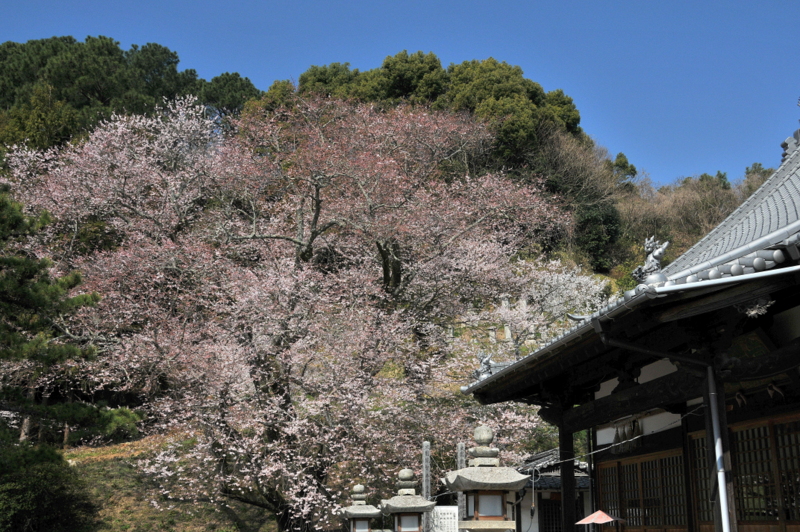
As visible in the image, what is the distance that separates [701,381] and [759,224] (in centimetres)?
138

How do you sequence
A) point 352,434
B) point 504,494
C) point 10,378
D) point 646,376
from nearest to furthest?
point 504,494 → point 646,376 → point 352,434 → point 10,378

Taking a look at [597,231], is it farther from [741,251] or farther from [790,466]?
[741,251]

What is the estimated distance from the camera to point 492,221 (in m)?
20.9

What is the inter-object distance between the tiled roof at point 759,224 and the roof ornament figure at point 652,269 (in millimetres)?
140

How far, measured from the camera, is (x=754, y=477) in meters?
5.34

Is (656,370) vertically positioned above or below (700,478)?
above

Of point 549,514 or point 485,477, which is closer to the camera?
point 485,477

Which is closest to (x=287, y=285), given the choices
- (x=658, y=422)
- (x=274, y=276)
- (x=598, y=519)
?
(x=274, y=276)

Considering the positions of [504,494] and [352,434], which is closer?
[504,494]

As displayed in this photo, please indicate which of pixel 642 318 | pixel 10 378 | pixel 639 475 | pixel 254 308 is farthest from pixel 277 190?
pixel 642 318

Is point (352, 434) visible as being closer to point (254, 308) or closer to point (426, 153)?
point (254, 308)

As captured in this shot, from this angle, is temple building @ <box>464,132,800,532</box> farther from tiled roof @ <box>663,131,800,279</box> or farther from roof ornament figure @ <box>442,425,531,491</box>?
roof ornament figure @ <box>442,425,531,491</box>

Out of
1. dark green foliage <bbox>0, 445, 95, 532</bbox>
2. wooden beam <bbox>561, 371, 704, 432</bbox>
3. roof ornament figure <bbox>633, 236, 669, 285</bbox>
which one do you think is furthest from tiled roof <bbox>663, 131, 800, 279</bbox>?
dark green foliage <bbox>0, 445, 95, 532</bbox>

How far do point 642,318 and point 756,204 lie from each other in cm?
271
